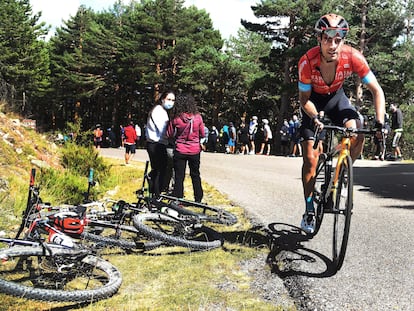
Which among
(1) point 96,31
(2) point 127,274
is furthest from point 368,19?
(2) point 127,274

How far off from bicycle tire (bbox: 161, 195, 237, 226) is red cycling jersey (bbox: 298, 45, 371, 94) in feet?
6.06

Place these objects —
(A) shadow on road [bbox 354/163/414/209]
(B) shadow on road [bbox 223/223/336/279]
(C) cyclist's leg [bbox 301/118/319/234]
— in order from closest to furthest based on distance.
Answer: (B) shadow on road [bbox 223/223/336/279] → (C) cyclist's leg [bbox 301/118/319/234] → (A) shadow on road [bbox 354/163/414/209]

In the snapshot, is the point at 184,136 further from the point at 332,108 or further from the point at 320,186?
the point at 320,186

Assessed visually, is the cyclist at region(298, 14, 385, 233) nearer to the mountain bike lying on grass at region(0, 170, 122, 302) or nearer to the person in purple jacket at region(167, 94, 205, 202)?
the person in purple jacket at region(167, 94, 205, 202)

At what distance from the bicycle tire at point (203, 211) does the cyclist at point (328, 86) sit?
101cm

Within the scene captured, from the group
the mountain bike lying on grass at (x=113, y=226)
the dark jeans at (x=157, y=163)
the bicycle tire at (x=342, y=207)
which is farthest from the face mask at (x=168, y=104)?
the bicycle tire at (x=342, y=207)

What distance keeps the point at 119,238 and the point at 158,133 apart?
2499 millimetres

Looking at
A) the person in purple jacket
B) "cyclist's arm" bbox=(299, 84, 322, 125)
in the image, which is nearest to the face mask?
the person in purple jacket

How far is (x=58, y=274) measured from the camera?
3410 mm

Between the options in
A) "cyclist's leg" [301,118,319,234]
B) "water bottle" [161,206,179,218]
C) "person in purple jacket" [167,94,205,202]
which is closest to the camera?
"cyclist's leg" [301,118,319,234]

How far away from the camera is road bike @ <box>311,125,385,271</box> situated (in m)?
3.60

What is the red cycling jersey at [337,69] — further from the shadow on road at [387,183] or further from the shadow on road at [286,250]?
the shadow on road at [387,183]

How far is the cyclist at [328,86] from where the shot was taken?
4043 mm

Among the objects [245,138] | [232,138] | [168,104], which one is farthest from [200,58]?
[168,104]
